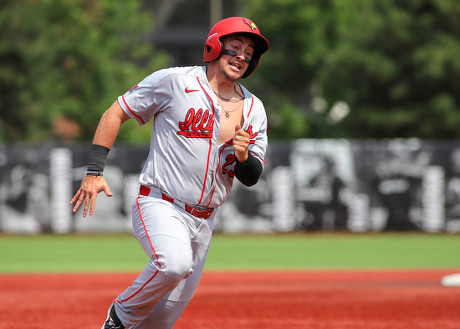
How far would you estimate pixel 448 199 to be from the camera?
20.4 metres

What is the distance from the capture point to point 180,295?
5.53 meters

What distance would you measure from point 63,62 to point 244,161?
24.0 metres

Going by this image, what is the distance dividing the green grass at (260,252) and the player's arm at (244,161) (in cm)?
867

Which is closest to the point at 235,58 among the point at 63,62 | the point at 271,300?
the point at 271,300

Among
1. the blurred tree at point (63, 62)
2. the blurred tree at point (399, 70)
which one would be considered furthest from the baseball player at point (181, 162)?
the blurred tree at point (399, 70)

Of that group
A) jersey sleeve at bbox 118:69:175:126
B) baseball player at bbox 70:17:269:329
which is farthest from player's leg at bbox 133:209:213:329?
jersey sleeve at bbox 118:69:175:126

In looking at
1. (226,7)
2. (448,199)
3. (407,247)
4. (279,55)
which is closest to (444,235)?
(448,199)

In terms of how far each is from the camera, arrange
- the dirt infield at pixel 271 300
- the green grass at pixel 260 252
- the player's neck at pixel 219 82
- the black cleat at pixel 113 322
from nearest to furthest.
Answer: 1. the black cleat at pixel 113 322
2. the player's neck at pixel 219 82
3. the dirt infield at pixel 271 300
4. the green grass at pixel 260 252

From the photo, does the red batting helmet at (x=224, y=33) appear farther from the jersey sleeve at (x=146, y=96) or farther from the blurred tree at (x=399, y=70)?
the blurred tree at (x=399, y=70)

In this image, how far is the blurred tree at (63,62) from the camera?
2752 cm

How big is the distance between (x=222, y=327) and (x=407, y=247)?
37.0ft

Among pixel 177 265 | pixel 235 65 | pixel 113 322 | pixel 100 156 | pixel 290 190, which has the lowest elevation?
pixel 290 190

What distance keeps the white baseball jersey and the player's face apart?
0.19m

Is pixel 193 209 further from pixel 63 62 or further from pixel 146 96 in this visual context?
pixel 63 62
